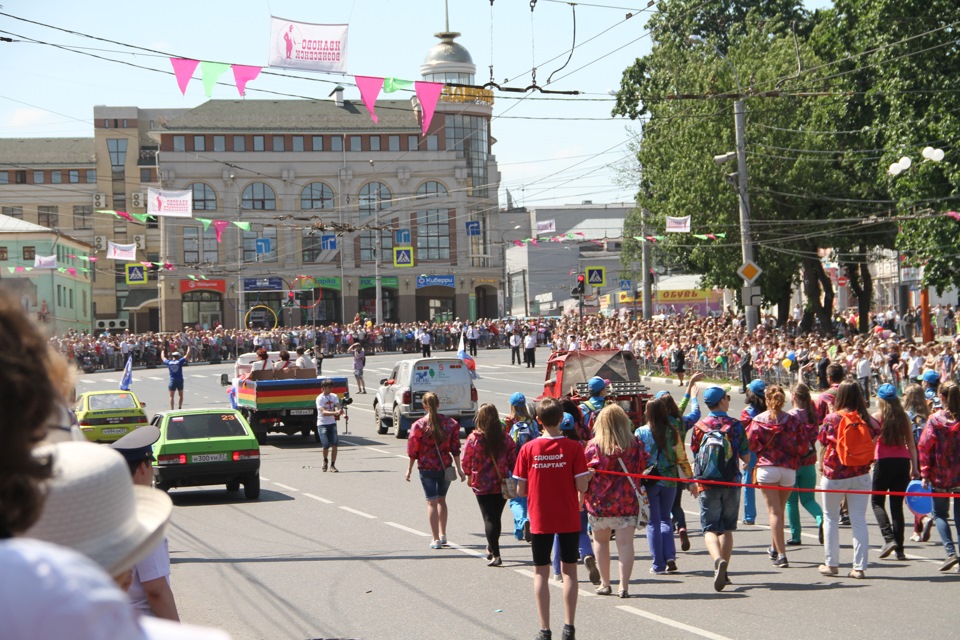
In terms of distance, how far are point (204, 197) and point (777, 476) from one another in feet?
249

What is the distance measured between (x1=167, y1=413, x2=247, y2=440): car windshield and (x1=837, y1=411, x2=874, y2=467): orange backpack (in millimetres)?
10369

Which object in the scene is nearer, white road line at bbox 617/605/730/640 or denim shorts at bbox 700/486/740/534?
white road line at bbox 617/605/730/640

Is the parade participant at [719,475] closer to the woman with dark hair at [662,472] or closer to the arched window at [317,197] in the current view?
the woman with dark hair at [662,472]

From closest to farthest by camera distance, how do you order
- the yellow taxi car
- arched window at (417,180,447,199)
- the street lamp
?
1. the yellow taxi car
2. the street lamp
3. arched window at (417,180,447,199)

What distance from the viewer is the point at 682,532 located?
13.0m

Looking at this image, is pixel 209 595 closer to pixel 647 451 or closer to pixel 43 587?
pixel 647 451

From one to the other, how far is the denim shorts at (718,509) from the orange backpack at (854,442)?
1.12 meters

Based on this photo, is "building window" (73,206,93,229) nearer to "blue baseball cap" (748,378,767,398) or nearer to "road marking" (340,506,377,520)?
"road marking" (340,506,377,520)

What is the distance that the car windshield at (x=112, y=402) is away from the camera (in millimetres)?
25797

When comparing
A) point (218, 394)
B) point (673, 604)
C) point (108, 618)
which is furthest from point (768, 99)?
point (108, 618)

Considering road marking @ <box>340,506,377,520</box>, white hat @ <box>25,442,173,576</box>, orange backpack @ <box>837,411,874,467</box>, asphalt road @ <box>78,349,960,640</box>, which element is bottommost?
road marking @ <box>340,506,377,520</box>

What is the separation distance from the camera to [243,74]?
2045 cm

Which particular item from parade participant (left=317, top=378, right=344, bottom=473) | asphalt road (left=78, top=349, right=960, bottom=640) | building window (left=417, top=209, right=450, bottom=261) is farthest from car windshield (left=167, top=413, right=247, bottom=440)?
building window (left=417, top=209, right=450, bottom=261)

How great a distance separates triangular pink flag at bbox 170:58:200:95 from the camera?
19.9 metres
